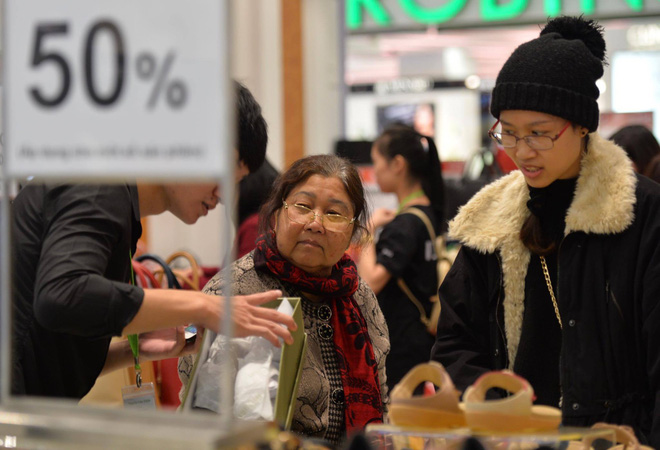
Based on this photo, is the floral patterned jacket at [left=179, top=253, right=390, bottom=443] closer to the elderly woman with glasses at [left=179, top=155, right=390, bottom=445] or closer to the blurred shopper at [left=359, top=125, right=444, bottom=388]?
the elderly woman with glasses at [left=179, top=155, right=390, bottom=445]

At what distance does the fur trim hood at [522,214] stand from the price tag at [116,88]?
116cm

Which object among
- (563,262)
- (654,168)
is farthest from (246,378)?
(654,168)

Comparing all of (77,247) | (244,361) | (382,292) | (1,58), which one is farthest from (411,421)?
(382,292)

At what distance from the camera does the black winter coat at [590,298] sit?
2053 mm

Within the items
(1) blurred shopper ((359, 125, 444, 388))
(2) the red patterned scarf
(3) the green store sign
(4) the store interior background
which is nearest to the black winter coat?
(2) the red patterned scarf

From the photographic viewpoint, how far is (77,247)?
165cm

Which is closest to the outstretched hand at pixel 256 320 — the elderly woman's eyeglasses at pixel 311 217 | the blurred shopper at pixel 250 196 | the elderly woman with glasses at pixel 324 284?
the elderly woman with glasses at pixel 324 284

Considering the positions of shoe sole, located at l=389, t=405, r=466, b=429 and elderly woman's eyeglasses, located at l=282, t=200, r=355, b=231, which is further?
elderly woman's eyeglasses, located at l=282, t=200, r=355, b=231

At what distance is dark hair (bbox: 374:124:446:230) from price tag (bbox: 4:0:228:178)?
3.09 metres

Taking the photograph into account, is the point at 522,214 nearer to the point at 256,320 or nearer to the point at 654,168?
the point at 256,320

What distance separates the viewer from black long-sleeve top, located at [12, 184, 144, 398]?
1.60m

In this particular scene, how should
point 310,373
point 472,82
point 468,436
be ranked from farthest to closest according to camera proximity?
point 472,82 → point 310,373 → point 468,436

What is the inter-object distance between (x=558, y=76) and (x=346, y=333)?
2.89 ft

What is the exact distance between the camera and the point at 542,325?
7.24ft
